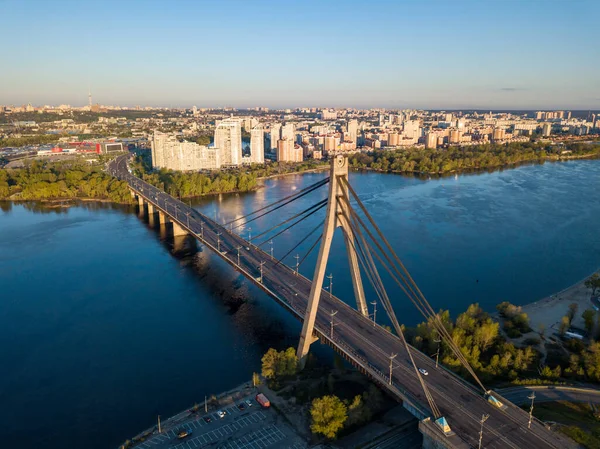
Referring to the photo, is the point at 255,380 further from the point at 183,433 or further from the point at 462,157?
the point at 462,157

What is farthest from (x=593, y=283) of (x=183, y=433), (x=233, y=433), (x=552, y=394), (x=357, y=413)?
(x=183, y=433)

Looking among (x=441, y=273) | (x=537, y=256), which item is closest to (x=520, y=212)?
(x=537, y=256)

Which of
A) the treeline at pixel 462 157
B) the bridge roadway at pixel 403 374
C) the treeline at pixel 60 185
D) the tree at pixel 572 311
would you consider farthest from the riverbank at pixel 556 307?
the treeline at pixel 462 157

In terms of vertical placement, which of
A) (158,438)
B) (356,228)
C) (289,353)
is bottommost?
(158,438)

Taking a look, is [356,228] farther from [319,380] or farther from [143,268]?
[143,268]

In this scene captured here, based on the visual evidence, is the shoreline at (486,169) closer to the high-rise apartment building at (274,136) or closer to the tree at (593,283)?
the high-rise apartment building at (274,136)

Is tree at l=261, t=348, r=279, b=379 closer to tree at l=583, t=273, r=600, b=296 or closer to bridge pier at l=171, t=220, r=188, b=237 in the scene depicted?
tree at l=583, t=273, r=600, b=296

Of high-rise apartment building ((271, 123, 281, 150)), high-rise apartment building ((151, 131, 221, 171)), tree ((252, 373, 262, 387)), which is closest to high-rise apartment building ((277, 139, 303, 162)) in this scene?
high-rise apartment building ((271, 123, 281, 150))
